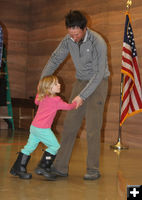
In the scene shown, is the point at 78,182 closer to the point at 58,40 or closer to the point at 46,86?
the point at 46,86

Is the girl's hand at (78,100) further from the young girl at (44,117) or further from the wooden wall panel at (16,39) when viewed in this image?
the wooden wall panel at (16,39)

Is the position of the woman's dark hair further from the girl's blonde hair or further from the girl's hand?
the girl's hand

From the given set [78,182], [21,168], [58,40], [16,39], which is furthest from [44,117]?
[16,39]

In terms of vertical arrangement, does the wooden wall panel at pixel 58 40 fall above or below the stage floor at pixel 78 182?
above

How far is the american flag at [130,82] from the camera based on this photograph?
552cm

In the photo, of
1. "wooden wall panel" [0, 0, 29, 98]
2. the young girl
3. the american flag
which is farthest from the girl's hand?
"wooden wall panel" [0, 0, 29, 98]

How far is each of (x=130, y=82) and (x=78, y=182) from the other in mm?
2524

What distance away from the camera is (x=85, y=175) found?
349 cm

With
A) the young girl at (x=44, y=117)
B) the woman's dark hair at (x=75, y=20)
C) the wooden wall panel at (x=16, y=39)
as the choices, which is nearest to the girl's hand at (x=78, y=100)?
the young girl at (x=44, y=117)

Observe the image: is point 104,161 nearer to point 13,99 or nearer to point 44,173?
point 44,173

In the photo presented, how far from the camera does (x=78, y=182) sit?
3.37 metres

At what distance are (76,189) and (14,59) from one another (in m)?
5.76

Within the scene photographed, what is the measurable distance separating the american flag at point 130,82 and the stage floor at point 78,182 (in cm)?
78

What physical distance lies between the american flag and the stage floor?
784mm
